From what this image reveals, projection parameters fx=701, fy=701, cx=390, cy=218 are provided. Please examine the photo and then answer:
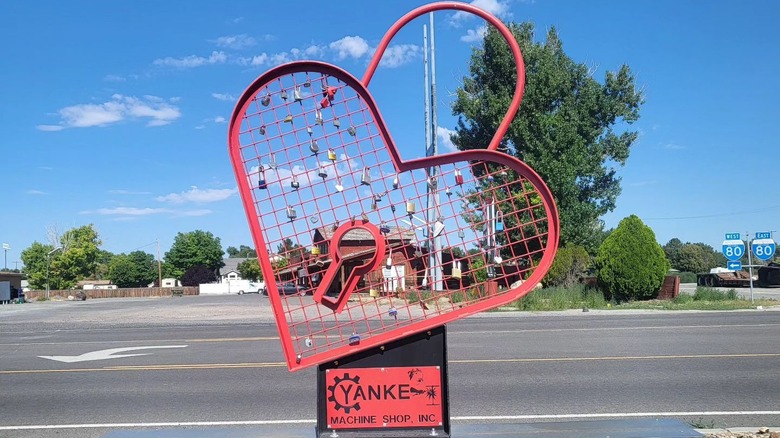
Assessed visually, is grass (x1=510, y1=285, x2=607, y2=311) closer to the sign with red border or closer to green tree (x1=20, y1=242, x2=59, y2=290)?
the sign with red border

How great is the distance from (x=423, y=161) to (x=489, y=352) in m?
8.26

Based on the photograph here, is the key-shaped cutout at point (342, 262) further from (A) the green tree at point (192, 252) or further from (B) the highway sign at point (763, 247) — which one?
(A) the green tree at point (192, 252)

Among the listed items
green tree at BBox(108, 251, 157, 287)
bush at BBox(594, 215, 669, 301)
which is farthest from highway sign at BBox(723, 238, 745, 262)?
green tree at BBox(108, 251, 157, 287)

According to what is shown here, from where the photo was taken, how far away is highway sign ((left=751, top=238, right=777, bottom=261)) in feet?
80.3

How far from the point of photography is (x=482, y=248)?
3.46 metres

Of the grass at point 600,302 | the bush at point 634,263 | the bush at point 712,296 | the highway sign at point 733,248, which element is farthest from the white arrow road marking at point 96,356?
the highway sign at point 733,248

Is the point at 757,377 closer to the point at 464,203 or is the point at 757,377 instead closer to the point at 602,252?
the point at 464,203

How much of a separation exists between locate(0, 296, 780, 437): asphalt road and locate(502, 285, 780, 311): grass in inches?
302

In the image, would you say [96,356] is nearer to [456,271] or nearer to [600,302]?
[456,271]

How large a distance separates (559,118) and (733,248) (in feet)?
38.7

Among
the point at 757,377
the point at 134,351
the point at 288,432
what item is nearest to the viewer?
the point at 288,432

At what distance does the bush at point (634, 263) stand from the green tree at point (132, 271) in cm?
9868

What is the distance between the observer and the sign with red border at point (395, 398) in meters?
3.59

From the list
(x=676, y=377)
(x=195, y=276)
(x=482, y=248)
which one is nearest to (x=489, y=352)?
(x=676, y=377)
